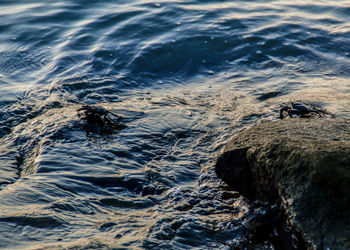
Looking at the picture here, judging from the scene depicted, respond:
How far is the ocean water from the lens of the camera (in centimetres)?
375

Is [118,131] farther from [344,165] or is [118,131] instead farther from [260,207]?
[344,165]

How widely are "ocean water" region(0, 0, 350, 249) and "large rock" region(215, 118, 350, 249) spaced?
1.11 feet

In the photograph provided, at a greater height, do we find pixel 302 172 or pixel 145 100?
pixel 302 172

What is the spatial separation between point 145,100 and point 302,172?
3.98 metres

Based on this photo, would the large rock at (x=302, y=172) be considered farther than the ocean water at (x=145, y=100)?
No

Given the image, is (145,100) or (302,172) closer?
(302,172)

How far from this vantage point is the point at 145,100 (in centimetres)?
693

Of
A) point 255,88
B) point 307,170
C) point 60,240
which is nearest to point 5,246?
point 60,240

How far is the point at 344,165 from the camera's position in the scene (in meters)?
3.20

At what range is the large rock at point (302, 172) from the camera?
3.07m

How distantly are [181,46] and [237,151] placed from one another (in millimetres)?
5252

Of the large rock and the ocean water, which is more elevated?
the large rock

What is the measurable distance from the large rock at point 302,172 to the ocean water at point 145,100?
A: 34 centimetres

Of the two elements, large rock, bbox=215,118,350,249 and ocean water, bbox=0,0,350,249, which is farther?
ocean water, bbox=0,0,350,249
